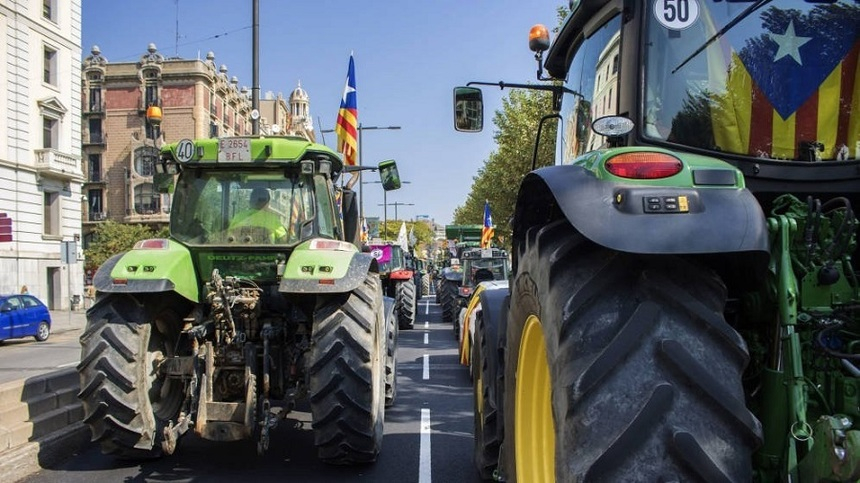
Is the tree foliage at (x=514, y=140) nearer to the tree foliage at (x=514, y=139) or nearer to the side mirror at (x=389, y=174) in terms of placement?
the tree foliage at (x=514, y=139)

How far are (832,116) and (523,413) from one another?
1744 millimetres

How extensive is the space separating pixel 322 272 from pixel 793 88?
3.60m

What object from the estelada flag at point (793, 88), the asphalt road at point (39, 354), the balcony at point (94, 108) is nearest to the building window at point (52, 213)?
the asphalt road at point (39, 354)

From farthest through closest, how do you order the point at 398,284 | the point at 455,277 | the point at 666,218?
the point at 455,277 → the point at 398,284 → the point at 666,218

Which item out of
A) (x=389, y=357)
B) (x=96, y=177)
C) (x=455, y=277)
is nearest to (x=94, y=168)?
(x=96, y=177)

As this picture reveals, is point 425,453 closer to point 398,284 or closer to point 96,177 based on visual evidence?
point 398,284

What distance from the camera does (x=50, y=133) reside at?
33781 millimetres

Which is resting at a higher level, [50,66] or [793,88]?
[50,66]

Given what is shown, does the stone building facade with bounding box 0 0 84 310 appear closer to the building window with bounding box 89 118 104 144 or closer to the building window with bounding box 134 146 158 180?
the building window with bounding box 134 146 158 180

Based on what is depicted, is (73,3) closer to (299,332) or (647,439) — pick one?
(299,332)

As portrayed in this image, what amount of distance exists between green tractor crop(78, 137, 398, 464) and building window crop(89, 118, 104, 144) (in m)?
58.6

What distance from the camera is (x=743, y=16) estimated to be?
9.01ft

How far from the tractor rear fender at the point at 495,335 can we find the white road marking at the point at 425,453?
161 cm

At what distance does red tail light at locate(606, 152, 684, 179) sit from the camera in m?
2.17
